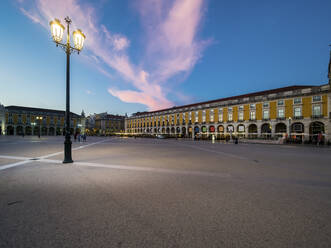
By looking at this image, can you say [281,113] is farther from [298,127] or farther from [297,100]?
[298,127]

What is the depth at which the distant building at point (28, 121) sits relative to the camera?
63.7 m

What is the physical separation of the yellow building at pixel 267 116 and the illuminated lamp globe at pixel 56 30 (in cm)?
2581

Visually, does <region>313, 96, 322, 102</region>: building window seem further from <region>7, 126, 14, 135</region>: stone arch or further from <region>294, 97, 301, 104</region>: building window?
<region>7, 126, 14, 135</region>: stone arch

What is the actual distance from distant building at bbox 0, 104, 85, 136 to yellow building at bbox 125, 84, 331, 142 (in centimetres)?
4880

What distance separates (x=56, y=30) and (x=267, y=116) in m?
37.8

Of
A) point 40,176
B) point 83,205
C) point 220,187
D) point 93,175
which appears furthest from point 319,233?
point 40,176

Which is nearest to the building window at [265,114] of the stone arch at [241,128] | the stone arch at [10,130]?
the stone arch at [241,128]

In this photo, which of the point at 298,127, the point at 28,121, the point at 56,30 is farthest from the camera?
the point at 28,121

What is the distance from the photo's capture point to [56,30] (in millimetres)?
6254

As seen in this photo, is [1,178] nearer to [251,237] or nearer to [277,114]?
[251,237]

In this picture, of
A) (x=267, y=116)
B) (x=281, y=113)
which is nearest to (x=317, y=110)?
(x=281, y=113)

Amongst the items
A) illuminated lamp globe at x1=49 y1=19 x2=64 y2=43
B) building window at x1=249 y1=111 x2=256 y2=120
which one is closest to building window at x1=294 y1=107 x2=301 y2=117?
building window at x1=249 y1=111 x2=256 y2=120

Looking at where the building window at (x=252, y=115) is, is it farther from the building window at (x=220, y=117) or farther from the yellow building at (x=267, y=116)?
the building window at (x=220, y=117)

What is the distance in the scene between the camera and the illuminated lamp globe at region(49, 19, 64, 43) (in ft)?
20.4
